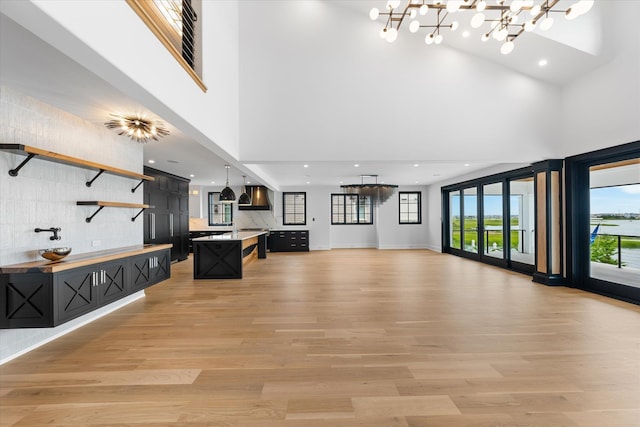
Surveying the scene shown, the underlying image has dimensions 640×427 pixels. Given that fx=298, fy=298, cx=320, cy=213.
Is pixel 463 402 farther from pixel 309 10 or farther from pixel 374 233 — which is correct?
pixel 374 233

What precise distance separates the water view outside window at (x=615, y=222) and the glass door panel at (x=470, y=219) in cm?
337

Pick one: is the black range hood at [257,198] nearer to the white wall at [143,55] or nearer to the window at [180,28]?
the white wall at [143,55]

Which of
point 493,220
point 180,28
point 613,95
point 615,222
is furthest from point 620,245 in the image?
point 180,28

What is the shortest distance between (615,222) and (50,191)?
7.61 m

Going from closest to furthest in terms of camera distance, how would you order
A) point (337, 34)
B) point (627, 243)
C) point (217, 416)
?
point (217, 416) < point (627, 243) < point (337, 34)

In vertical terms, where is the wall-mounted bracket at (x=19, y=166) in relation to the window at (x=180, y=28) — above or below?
below

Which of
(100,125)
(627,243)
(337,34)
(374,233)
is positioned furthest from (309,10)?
(374,233)

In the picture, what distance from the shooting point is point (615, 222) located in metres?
4.65

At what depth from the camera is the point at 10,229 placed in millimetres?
2660

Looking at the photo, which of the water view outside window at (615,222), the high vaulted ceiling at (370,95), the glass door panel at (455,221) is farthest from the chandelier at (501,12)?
the glass door panel at (455,221)

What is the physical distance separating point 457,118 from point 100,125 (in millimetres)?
5558

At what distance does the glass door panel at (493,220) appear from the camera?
736 cm

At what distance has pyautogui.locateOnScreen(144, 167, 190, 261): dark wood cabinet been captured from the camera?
6.92 meters

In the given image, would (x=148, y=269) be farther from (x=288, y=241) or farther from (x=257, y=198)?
(x=288, y=241)
